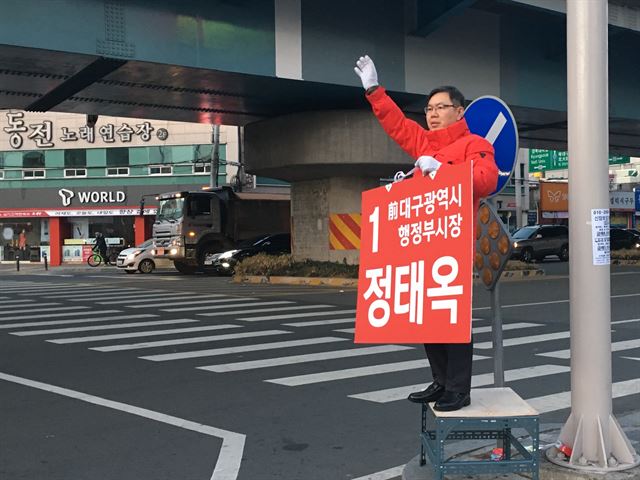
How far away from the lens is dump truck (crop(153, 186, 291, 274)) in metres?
27.9

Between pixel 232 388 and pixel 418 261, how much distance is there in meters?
3.75

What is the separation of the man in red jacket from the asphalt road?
934 millimetres

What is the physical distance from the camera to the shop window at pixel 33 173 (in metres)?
43.7

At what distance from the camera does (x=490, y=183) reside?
3.99m

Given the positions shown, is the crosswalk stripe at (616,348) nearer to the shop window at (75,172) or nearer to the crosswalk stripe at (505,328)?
the crosswalk stripe at (505,328)

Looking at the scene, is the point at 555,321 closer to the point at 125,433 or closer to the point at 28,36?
the point at 125,433

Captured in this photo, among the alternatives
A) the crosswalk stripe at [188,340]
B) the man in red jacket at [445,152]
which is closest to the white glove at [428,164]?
the man in red jacket at [445,152]

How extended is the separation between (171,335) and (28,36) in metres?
5.26

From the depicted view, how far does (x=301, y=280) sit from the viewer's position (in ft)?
68.5

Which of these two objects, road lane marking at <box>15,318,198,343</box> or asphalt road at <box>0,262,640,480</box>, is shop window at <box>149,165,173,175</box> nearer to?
asphalt road at <box>0,262,640,480</box>

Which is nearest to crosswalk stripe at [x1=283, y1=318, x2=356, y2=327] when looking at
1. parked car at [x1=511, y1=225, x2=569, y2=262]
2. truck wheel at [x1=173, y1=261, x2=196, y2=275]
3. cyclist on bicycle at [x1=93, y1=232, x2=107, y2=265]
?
truck wheel at [x1=173, y1=261, x2=196, y2=275]

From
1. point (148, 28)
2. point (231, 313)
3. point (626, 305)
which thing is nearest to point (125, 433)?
point (231, 313)

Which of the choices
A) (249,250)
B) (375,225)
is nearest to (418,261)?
(375,225)

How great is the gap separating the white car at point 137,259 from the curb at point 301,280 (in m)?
7.87
